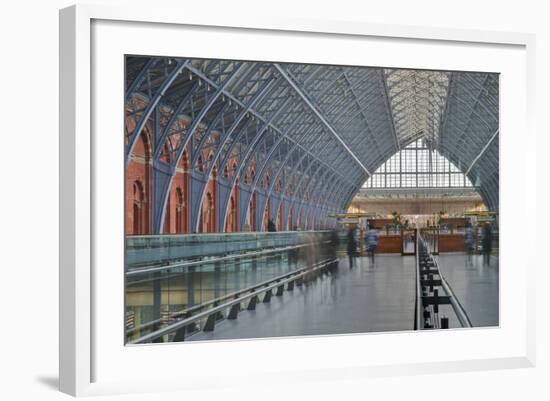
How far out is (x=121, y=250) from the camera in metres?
9.99

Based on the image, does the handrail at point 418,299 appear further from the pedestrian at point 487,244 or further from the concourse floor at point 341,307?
the pedestrian at point 487,244

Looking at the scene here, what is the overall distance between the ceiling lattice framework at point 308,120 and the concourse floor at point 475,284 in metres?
0.95

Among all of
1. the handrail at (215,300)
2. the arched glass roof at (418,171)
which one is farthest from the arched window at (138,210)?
the arched glass roof at (418,171)

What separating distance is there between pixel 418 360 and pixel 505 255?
1.95m

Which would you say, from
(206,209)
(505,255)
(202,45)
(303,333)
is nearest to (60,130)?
(202,45)

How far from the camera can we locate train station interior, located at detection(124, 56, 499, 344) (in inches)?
436

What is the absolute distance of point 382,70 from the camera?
1158 centimetres

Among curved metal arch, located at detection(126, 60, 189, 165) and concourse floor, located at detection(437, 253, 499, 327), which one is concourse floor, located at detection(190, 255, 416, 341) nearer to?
concourse floor, located at detection(437, 253, 499, 327)

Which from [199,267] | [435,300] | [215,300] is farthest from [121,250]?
[435,300]

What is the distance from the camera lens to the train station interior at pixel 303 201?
11.1 metres

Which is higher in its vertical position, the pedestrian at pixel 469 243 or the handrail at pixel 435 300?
the pedestrian at pixel 469 243

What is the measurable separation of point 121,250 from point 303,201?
162 inches

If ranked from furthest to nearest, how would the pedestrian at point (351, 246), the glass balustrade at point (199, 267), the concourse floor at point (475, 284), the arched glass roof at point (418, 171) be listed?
the arched glass roof at point (418, 171), the pedestrian at point (351, 246), the concourse floor at point (475, 284), the glass balustrade at point (199, 267)

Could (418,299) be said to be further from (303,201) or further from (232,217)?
(232,217)
